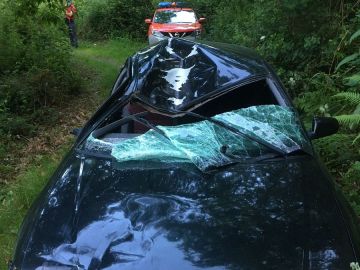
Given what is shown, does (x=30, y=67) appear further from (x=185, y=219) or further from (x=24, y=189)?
(x=185, y=219)

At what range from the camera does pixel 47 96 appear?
9008mm

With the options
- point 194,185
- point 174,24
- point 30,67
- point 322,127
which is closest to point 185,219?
point 194,185

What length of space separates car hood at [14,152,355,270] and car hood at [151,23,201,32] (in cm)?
1174

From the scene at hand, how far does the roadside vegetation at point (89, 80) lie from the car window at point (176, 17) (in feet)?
9.09

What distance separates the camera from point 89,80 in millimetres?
11070

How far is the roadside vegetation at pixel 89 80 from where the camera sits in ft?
16.6

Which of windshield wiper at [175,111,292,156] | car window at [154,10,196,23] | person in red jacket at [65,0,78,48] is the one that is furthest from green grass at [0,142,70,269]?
person in red jacket at [65,0,78,48]

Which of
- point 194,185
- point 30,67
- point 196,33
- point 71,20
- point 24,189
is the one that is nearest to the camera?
point 194,185

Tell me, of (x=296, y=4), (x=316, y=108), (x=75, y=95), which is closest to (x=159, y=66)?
(x=316, y=108)

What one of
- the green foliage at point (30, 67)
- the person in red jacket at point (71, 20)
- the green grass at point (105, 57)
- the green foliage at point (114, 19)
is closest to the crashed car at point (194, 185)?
the green foliage at point (30, 67)

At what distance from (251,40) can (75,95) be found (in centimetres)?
370

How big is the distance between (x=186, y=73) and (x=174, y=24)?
11231 mm

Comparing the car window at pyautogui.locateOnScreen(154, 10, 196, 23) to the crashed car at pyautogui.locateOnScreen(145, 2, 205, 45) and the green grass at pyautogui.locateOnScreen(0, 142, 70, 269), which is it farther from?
the green grass at pyautogui.locateOnScreen(0, 142, 70, 269)

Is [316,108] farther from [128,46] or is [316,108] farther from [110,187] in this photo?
[128,46]
